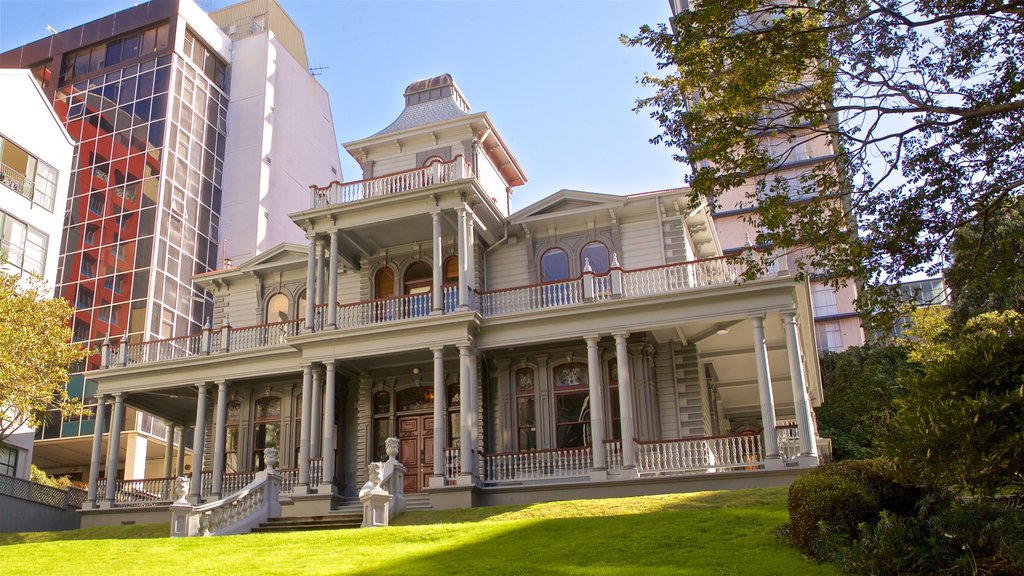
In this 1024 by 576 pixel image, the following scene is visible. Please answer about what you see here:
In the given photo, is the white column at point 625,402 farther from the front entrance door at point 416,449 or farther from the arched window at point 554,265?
the front entrance door at point 416,449

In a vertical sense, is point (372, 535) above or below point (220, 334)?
below

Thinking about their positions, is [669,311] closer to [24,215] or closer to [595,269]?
[595,269]

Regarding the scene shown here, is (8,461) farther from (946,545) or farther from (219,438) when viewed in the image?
(946,545)

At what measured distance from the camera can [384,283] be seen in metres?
27.5

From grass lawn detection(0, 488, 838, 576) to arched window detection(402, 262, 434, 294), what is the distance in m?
10.7

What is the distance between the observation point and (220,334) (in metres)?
27.5

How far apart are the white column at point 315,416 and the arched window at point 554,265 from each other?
6.99m

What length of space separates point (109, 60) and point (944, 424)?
5725 centimetres

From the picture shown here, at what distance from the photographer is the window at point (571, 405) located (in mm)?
23969

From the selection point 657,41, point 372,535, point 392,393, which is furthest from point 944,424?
point 392,393

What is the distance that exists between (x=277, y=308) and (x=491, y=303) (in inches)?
336

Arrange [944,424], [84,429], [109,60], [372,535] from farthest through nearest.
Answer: [109,60] → [84,429] → [372,535] → [944,424]

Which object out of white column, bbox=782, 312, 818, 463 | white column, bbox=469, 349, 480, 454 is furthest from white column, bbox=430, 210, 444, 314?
white column, bbox=782, 312, 818, 463

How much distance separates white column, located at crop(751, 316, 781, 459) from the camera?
20188 mm
